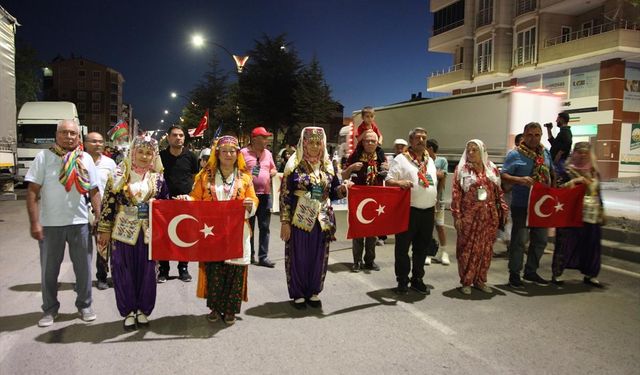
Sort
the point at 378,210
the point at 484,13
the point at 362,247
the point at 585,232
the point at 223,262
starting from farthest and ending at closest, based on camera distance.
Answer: the point at 484,13 < the point at 362,247 < the point at 585,232 < the point at 378,210 < the point at 223,262

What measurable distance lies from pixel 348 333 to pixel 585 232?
12.6 ft

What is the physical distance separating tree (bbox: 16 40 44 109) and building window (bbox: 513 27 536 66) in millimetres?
34295

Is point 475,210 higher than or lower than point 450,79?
lower

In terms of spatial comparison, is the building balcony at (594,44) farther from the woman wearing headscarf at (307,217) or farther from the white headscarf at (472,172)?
the woman wearing headscarf at (307,217)

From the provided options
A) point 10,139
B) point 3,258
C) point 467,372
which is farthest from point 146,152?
point 10,139

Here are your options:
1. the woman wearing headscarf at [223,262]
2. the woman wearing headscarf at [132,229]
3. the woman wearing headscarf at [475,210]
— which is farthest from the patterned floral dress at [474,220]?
the woman wearing headscarf at [132,229]

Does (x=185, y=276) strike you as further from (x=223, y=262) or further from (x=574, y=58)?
(x=574, y=58)

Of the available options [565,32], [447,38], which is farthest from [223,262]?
[447,38]

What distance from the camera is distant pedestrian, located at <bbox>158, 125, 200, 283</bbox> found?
623cm

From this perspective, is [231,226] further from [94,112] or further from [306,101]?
[94,112]

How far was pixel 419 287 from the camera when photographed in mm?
5871

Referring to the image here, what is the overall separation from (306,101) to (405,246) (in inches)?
984

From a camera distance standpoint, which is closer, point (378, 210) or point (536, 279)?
point (378, 210)

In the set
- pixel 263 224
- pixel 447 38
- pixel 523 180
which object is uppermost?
pixel 447 38
